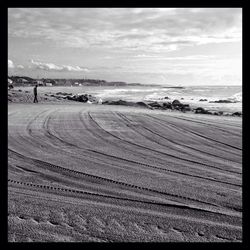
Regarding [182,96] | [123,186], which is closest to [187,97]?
[182,96]

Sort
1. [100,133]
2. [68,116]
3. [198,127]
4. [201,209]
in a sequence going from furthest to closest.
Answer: [68,116] < [198,127] < [100,133] < [201,209]

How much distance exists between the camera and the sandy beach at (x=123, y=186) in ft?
13.1

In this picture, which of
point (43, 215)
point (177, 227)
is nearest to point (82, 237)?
point (43, 215)

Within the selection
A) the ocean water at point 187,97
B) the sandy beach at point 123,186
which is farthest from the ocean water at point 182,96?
the sandy beach at point 123,186

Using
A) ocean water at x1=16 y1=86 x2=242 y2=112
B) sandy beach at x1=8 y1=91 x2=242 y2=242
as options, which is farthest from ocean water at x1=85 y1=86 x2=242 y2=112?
sandy beach at x1=8 y1=91 x2=242 y2=242

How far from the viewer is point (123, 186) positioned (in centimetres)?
565

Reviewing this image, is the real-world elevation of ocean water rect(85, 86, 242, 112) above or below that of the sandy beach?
above

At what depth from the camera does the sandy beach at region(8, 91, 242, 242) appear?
4004 millimetres

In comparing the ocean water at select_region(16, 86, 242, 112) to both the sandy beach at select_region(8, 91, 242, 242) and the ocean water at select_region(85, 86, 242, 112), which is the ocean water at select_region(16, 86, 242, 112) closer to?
the ocean water at select_region(85, 86, 242, 112)

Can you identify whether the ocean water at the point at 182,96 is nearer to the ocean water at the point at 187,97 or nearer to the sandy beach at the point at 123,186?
the ocean water at the point at 187,97

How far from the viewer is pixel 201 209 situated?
15.5ft
